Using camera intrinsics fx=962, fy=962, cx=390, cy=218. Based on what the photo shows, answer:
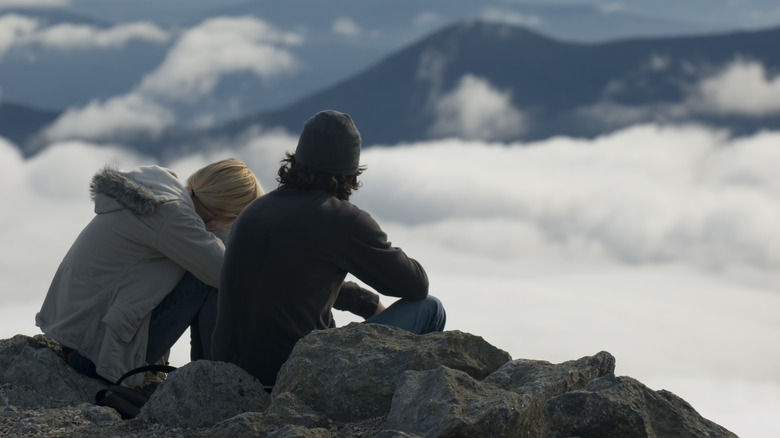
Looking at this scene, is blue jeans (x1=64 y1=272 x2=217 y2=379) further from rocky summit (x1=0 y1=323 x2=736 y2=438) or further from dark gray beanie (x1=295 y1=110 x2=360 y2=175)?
dark gray beanie (x1=295 y1=110 x2=360 y2=175)

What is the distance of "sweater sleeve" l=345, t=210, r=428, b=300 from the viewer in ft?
19.4

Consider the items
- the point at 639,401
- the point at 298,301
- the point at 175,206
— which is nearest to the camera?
the point at 639,401

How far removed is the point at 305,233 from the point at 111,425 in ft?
5.30

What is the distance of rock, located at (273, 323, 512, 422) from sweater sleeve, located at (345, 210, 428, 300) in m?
0.31

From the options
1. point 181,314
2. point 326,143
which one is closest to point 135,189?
point 181,314

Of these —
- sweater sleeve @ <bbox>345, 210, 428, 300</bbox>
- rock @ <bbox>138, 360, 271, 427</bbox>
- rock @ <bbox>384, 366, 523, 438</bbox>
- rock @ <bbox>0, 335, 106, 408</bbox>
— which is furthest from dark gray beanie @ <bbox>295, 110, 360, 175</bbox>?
rock @ <bbox>0, 335, 106, 408</bbox>

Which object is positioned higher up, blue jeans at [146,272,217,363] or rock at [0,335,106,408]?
blue jeans at [146,272,217,363]

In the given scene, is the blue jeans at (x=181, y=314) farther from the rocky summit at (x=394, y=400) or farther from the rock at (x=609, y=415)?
the rock at (x=609, y=415)

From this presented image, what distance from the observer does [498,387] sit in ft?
17.6

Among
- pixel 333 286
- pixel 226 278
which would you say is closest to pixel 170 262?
pixel 226 278

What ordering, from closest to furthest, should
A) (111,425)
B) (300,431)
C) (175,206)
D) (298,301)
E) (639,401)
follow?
(300,431) → (639,401) → (111,425) → (298,301) → (175,206)

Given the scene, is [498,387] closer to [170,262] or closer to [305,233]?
[305,233]

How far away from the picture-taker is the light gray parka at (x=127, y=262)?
265 inches

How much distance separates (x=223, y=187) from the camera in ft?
22.7
